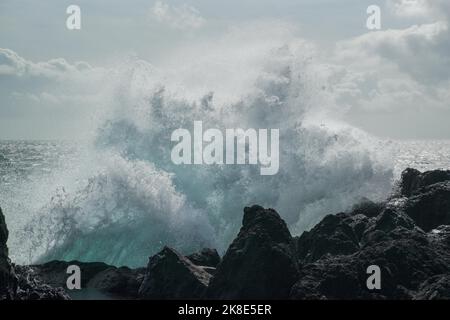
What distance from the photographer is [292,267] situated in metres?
18.1

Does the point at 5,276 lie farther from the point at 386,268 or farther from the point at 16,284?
the point at 386,268

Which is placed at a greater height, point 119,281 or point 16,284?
point 16,284

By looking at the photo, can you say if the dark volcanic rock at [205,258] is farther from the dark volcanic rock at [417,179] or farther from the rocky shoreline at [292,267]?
the dark volcanic rock at [417,179]

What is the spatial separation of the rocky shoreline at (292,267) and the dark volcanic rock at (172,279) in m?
0.03

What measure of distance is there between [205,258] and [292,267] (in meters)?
4.48

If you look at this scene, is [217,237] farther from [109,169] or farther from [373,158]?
[373,158]

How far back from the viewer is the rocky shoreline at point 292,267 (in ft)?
56.2

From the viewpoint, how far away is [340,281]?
1742 cm

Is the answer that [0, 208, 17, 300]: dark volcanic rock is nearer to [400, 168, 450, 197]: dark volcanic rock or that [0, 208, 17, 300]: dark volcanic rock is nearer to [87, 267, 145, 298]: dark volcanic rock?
[87, 267, 145, 298]: dark volcanic rock

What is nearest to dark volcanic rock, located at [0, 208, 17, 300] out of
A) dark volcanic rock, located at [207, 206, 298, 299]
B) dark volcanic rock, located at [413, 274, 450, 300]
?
dark volcanic rock, located at [207, 206, 298, 299]

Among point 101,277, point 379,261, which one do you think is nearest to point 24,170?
point 101,277

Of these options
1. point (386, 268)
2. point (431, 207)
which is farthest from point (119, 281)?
point (431, 207)

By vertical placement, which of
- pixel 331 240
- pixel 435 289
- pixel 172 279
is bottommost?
pixel 172 279

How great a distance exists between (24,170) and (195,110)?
60.2 metres
